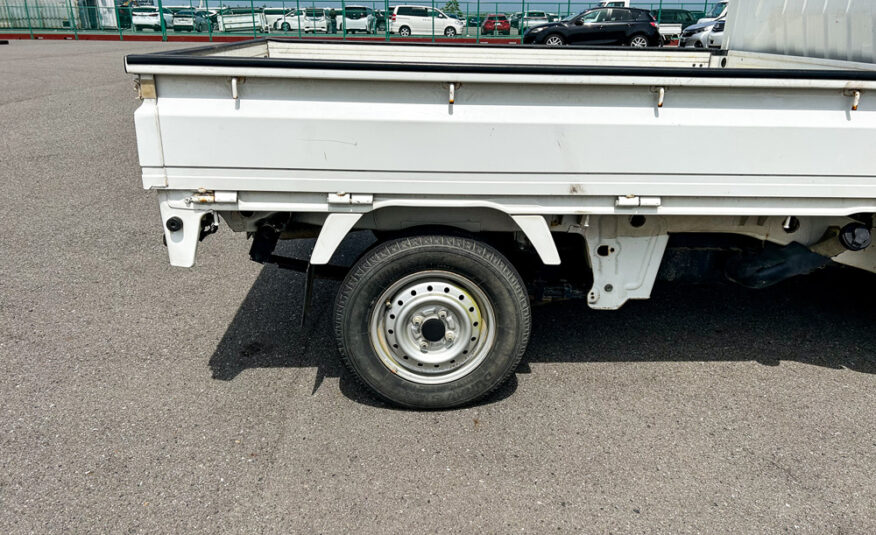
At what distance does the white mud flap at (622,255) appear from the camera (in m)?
3.42

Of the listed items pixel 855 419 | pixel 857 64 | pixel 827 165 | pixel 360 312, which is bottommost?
pixel 855 419

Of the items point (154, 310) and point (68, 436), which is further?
point (154, 310)

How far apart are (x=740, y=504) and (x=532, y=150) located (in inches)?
69.2

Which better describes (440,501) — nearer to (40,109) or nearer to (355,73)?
(355,73)

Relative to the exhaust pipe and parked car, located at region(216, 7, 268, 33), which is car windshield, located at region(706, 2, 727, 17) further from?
the exhaust pipe

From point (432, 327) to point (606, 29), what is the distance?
889 inches

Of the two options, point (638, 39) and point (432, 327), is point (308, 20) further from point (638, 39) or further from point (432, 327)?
point (432, 327)

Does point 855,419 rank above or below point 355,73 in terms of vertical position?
below

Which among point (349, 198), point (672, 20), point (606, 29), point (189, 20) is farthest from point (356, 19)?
point (349, 198)

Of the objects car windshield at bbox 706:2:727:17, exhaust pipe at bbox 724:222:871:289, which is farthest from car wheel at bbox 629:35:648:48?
exhaust pipe at bbox 724:222:871:289

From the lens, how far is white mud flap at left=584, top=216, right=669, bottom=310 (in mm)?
3418

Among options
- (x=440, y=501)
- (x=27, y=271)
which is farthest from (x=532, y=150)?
(x=27, y=271)

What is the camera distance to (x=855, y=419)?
11.5ft

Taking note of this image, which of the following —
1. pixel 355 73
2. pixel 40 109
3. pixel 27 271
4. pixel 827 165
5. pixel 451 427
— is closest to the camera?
pixel 355 73
